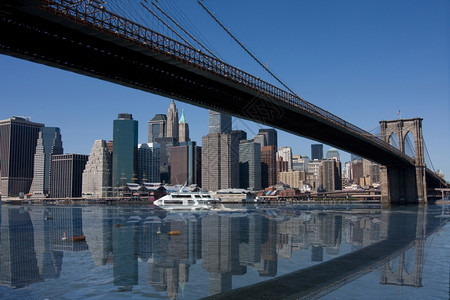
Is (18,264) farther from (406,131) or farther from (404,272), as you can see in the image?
(406,131)

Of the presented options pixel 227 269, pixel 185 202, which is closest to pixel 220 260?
pixel 227 269

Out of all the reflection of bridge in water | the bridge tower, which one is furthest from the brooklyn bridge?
the bridge tower

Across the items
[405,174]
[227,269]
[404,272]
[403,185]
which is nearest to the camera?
[404,272]

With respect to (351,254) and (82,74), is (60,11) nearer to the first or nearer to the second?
(82,74)

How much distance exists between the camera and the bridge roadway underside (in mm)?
31312

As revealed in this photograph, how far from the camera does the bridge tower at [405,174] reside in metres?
113

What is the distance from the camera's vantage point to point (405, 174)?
4619 inches

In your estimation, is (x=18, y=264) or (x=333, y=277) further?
(x=18, y=264)

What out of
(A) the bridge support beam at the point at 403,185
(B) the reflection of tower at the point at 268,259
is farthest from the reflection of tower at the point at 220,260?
(A) the bridge support beam at the point at 403,185

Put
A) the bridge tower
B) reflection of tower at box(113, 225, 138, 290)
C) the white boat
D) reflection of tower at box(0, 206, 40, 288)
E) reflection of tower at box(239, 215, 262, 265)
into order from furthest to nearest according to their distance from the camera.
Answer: the bridge tower, the white boat, reflection of tower at box(239, 215, 262, 265), reflection of tower at box(0, 206, 40, 288), reflection of tower at box(113, 225, 138, 290)

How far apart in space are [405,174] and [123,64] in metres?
97.6

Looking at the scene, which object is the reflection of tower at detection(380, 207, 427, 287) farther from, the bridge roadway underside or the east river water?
the bridge roadway underside

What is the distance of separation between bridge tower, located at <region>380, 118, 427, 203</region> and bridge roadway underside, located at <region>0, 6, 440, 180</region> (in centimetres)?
5852

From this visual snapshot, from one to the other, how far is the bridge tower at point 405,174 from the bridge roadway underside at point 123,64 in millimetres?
58522
